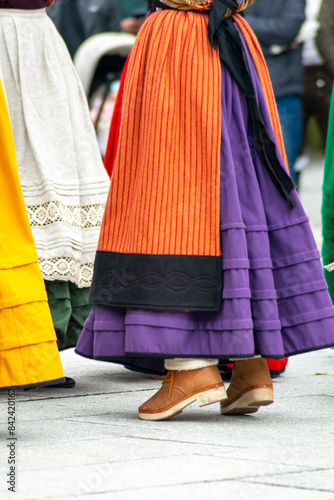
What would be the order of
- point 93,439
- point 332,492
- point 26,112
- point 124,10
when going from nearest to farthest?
point 332,492
point 93,439
point 26,112
point 124,10

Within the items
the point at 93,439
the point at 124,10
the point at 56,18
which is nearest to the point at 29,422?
the point at 93,439

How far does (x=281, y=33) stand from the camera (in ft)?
24.0

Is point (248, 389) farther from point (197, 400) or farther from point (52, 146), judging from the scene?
point (52, 146)

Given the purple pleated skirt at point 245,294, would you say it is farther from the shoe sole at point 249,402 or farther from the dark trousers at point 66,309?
the dark trousers at point 66,309

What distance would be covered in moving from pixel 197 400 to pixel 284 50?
5.17 m

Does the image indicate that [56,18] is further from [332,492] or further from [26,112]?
[332,492]

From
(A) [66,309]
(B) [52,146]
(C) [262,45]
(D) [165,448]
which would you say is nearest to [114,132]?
(B) [52,146]

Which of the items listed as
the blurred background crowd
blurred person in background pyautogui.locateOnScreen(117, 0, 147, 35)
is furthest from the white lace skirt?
blurred person in background pyautogui.locateOnScreen(117, 0, 147, 35)

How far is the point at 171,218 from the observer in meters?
2.86

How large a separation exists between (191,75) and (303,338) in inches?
35.0

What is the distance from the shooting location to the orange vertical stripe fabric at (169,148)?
113 inches

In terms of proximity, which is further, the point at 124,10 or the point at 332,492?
the point at 124,10

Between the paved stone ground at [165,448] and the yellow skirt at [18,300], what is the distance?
0.65ft

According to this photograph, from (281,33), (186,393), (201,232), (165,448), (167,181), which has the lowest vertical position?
(186,393)
